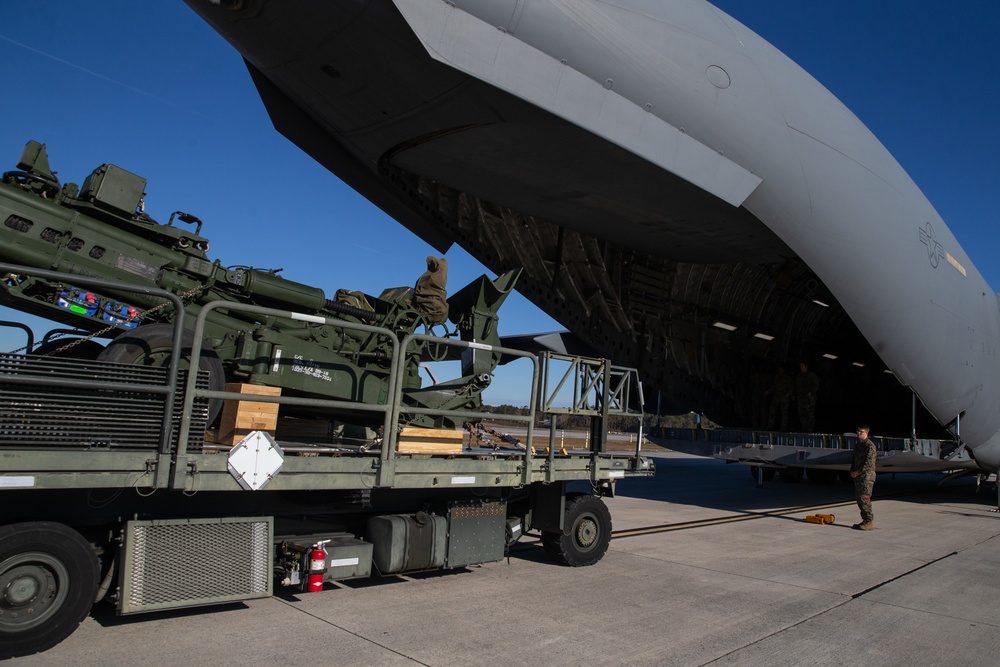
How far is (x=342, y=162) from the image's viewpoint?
1090cm

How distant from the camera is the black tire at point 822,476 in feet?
62.0

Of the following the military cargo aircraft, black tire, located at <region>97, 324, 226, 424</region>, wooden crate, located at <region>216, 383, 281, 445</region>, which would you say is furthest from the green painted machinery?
the military cargo aircraft

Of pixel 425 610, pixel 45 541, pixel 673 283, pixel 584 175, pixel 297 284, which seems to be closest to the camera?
pixel 45 541

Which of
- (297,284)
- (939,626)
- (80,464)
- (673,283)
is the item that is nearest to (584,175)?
(297,284)

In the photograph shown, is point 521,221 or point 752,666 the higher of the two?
point 521,221

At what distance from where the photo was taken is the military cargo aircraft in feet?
26.3

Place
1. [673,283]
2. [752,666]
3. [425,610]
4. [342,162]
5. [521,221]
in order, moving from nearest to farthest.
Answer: [752,666] → [425,610] → [342,162] → [521,221] → [673,283]

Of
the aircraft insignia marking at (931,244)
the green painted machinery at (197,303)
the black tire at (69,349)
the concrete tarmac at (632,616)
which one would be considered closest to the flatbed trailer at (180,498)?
the concrete tarmac at (632,616)

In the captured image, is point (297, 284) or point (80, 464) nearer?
point (80, 464)

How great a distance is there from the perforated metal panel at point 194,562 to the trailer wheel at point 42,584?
220mm

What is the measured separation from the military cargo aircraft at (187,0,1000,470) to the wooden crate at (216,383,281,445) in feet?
13.6

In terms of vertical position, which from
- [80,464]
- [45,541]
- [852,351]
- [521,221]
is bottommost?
[45,541]

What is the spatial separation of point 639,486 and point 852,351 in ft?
23.8

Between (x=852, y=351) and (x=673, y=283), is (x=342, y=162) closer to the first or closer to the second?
(x=673, y=283)
